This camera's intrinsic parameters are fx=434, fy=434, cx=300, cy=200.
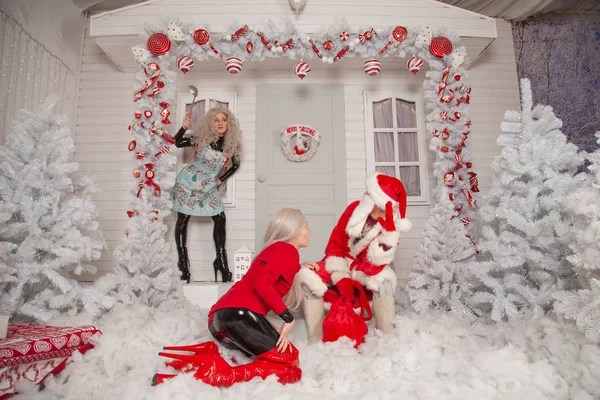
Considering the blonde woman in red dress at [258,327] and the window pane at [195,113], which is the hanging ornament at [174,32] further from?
the blonde woman in red dress at [258,327]

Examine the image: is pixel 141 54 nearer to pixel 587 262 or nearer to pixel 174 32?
pixel 174 32

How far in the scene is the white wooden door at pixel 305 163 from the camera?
15.5 ft

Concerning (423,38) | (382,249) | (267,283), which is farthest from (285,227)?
(423,38)

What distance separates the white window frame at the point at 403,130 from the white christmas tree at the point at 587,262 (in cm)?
→ 240

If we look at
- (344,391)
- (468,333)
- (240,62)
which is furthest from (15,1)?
(468,333)

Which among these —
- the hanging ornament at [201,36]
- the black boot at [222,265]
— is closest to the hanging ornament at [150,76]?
Answer: the hanging ornament at [201,36]

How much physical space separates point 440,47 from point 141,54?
2735 mm

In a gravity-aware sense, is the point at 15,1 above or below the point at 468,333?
above

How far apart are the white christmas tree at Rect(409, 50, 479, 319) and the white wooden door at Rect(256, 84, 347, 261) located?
3.79 ft

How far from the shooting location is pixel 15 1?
3.75m

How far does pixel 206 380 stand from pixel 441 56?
11.3 feet

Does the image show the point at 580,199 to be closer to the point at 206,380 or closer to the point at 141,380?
the point at 206,380

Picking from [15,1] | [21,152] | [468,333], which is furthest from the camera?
[15,1]

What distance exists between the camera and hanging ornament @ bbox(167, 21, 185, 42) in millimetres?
3900
